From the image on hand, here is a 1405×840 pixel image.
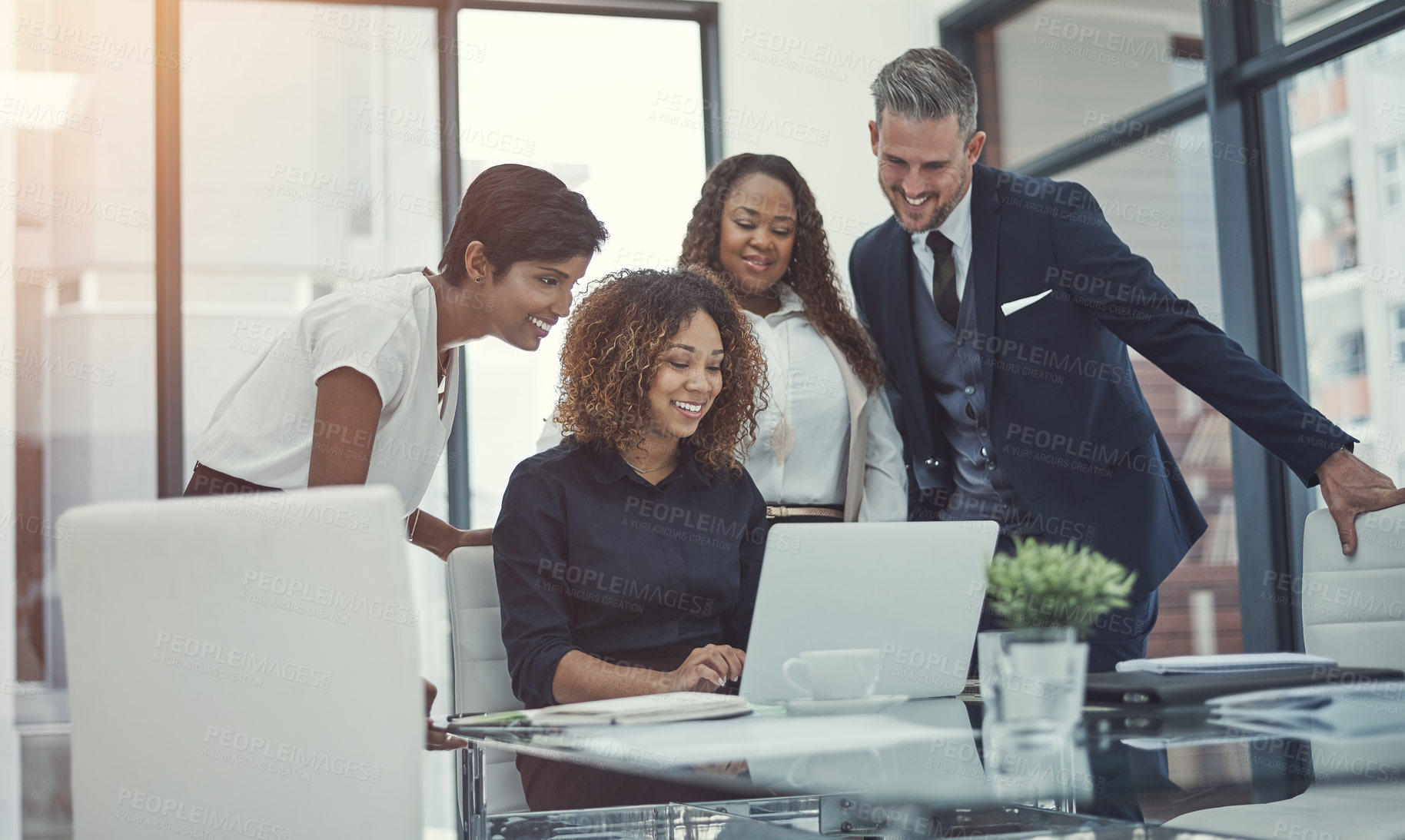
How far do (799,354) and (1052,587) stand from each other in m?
1.36

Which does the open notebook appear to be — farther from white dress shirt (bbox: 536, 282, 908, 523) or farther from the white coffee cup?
white dress shirt (bbox: 536, 282, 908, 523)

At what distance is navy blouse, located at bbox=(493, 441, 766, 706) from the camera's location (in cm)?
183

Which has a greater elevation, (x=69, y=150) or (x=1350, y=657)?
(x=69, y=150)

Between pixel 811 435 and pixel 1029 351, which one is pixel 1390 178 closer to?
pixel 1029 351

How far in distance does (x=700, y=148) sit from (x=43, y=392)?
2.28 metres

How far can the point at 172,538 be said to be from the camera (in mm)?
1173

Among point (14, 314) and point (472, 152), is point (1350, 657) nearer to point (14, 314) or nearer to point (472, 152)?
point (472, 152)

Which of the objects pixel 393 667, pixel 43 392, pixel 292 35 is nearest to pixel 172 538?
pixel 393 667

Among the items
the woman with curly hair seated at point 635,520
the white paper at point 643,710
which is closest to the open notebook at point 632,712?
the white paper at point 643,710

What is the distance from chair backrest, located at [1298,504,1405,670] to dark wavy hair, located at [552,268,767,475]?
3.13 ft

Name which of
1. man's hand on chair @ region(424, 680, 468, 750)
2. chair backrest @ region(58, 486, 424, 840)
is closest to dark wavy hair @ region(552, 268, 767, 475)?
man's hand on chair @ region(424, 680, 468, 750)

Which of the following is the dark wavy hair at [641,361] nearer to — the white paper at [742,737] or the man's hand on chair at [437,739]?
the man's hand on chair at [437,739]

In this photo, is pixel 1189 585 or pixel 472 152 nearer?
pixel 1189 585

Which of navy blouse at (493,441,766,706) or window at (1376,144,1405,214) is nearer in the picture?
navy blouse at (493,441,766,706)
